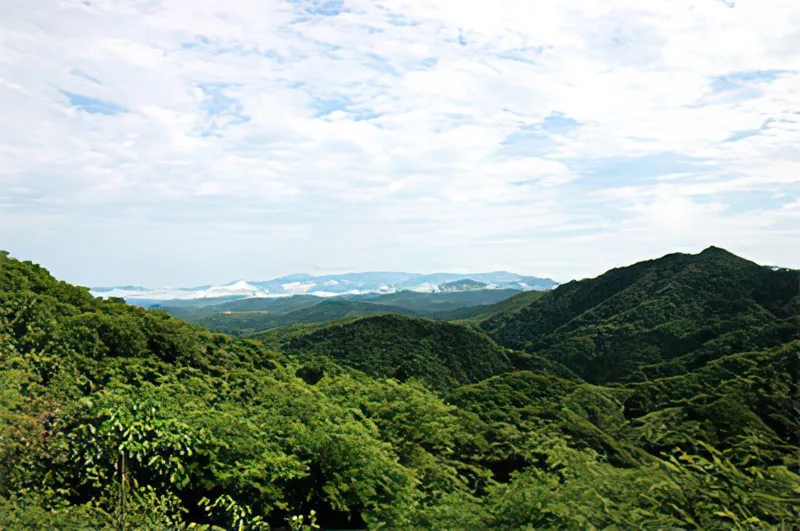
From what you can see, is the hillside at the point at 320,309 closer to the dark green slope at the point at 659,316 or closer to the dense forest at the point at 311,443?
the dark green slope at the point at 659,316

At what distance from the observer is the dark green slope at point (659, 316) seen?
30.9 m

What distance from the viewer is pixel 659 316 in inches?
1403

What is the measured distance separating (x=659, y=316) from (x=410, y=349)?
1786cm

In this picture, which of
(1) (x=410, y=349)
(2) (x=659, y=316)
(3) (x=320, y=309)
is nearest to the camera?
(1) (x=410, y=349)

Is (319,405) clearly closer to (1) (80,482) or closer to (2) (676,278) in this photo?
(1) (80,482)

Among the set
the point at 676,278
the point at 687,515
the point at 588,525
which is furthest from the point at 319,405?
the point at 676,278

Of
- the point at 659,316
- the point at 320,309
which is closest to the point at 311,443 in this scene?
the point at 659,316

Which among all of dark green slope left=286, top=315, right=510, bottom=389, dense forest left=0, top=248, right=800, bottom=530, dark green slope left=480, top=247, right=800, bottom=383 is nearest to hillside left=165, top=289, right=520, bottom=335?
dark green slope left=480, top=247, right=800, bottom=383

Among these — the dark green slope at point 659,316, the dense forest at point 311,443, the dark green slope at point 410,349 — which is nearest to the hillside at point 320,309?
the dark green slope at point 659,316

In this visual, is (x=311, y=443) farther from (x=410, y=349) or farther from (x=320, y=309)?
(x=320, y=309)

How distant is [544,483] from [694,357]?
22.9 metres

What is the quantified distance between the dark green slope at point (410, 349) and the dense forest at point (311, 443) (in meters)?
7.48

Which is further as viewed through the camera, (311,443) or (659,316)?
(659,316)

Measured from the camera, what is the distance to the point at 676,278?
4078 centimetres
